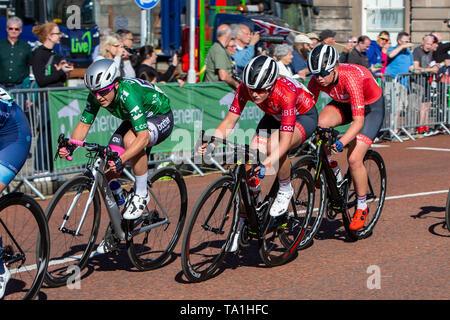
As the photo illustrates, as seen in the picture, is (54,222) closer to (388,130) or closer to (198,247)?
(198,247)

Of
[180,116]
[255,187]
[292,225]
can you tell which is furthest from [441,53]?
[255,187]

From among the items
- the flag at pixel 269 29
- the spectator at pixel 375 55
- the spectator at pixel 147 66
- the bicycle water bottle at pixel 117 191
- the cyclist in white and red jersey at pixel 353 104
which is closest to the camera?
the bicycle water bottle at pixel 117 191

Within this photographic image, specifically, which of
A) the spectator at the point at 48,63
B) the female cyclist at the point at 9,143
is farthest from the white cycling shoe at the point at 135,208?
the spectator at the point at 48,63

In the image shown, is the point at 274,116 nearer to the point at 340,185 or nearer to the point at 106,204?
the point at 340,185

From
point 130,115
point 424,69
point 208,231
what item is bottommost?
point 208,231

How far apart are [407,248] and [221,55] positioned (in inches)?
251

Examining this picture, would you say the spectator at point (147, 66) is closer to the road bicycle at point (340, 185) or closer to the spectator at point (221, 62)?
the spectator at point (221, 62)

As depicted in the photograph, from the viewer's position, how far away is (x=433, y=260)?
6629mm

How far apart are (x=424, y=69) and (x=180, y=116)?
25.2ft

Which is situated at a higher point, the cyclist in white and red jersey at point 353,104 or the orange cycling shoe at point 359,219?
the cyclist in white and red jersey at point 353,104

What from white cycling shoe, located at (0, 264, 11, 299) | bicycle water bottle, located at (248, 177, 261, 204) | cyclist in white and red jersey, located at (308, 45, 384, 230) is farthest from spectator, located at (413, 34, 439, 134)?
white cycling shoe, located at (0, 264, 11, 299)

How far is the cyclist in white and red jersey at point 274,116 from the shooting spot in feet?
20.3

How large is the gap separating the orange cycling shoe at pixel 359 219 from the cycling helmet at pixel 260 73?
1.91 metres

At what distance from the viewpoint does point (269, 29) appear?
1916 centimetres
